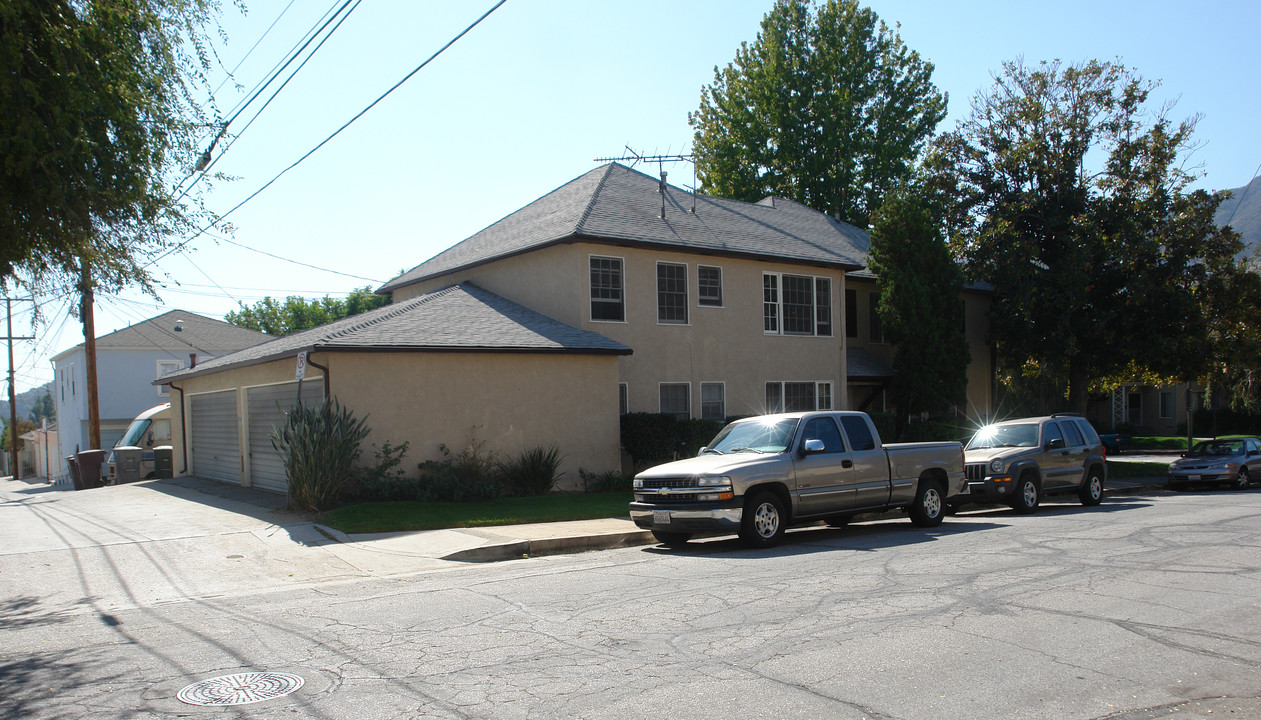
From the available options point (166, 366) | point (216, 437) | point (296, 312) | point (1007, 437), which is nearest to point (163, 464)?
point (216, 437)

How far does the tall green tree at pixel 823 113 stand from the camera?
45406 millimetres

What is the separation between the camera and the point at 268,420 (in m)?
19.3

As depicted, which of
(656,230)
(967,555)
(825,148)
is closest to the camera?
(967,555)

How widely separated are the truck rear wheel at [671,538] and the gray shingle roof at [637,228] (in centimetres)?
914

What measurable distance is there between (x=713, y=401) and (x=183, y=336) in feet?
110

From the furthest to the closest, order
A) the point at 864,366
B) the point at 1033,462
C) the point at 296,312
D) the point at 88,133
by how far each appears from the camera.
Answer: the point at 296,312 < the point at 864,366 < the point at 1033,462 < the point at 88,133

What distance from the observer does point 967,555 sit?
10.6 metres

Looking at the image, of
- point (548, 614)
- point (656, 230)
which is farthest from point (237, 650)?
point (656, 230)

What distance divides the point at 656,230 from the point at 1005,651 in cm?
1666

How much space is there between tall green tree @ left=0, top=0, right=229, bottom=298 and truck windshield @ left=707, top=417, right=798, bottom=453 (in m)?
7.92

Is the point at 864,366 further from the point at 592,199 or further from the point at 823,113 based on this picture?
the point at 823,113

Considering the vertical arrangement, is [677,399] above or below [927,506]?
above

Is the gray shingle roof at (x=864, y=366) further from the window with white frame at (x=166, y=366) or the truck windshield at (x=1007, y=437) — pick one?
the window with white frame at (x=166, y=366)

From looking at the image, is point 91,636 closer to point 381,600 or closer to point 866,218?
point 381,600
